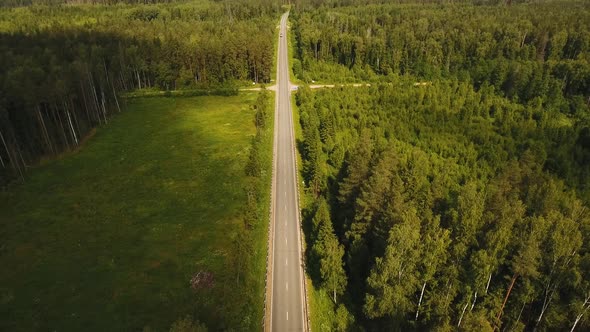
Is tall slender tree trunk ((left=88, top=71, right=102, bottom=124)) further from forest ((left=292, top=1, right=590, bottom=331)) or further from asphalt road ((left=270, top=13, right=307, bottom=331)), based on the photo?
forest ((left=292, top=1, right=590, bottom=331))

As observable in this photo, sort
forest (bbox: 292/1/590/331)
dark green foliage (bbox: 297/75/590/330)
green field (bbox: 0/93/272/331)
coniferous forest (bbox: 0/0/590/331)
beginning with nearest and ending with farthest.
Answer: dark green foliage (bbox: 297/75/590/330) < forest (bbox: 292/1/590/331) < coniferous forest (bbox: 0/0/590/331) < green field (bbox: 0/93/272/331)

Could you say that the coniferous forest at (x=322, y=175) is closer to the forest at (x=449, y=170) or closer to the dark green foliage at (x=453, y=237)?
the dark green foliage at (x=453, y=237)

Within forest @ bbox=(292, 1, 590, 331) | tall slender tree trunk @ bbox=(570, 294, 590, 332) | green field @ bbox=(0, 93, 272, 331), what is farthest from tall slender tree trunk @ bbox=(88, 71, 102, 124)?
tall slender tree trunk @ bbox=(570, 294, 590, 332)

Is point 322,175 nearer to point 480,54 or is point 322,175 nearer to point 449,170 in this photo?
point 449,170

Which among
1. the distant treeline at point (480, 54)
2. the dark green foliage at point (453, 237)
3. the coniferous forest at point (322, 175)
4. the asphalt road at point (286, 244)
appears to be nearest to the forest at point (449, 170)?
the dark green foliage at point (453, 237)

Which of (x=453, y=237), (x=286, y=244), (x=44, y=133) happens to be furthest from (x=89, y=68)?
(x=453, y=237)

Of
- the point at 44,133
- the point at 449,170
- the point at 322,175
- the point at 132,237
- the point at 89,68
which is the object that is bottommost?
the point at 449,170

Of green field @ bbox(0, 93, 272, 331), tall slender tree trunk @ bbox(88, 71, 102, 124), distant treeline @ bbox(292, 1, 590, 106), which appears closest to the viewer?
green field @ bbox(0, 93, 272, 331)
